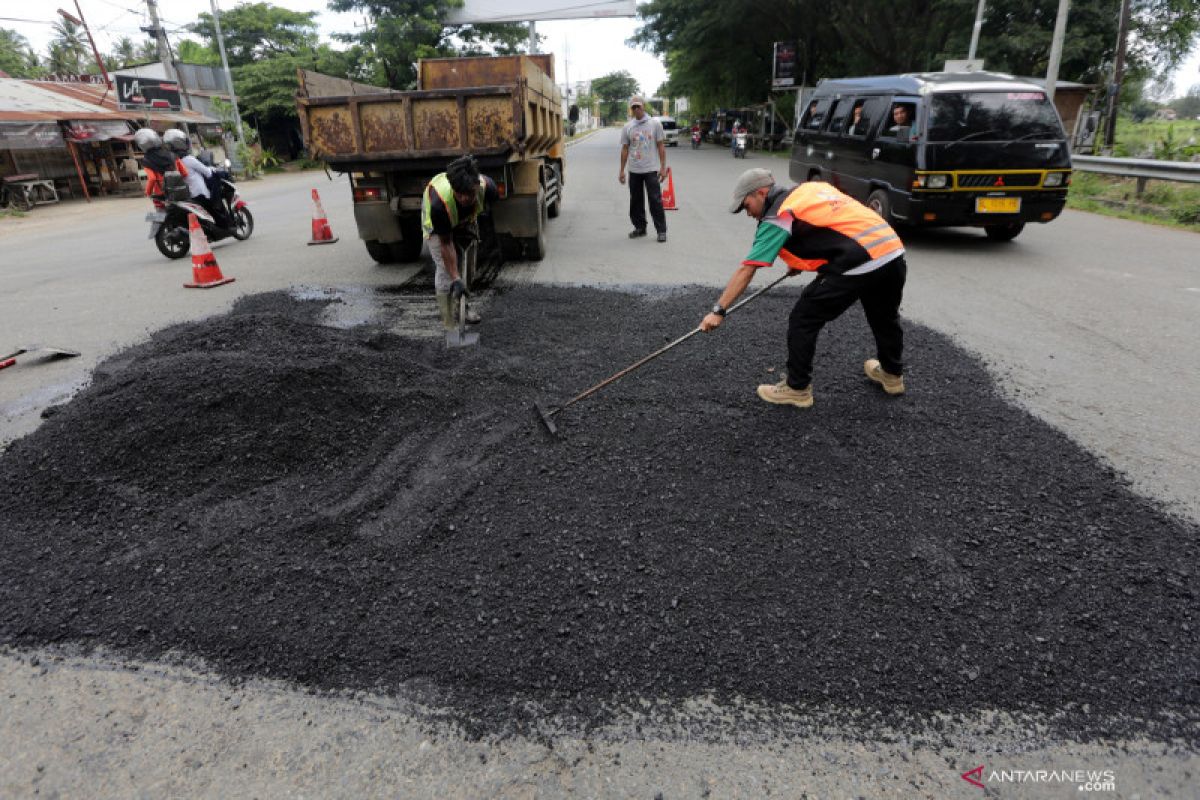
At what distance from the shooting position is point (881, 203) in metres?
8.37

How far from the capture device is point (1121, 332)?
5.21 meters

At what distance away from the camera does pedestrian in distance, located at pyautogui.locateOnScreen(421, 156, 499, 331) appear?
4680 mm

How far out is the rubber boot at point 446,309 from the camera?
518 cm

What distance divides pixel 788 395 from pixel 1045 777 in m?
2.25

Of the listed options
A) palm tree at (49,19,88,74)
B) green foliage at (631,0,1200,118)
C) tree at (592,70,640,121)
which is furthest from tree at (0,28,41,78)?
tree at (592,70,640,121)

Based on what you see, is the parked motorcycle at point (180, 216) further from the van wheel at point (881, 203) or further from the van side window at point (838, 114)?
the van side window at point (838, 114)

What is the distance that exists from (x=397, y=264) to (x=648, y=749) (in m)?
6.99

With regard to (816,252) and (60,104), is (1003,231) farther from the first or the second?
(60,104)

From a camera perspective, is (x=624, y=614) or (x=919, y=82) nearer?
(x=624, y=614)

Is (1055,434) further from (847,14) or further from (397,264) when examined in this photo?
(847,14)

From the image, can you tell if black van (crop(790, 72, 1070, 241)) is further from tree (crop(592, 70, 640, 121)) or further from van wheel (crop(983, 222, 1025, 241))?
tree (crop(592, 70, 640, 121))

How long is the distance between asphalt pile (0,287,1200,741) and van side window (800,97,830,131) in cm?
773

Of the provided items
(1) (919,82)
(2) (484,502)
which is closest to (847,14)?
(1) (919,82)

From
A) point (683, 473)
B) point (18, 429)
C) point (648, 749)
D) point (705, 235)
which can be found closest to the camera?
point (648, 749)
